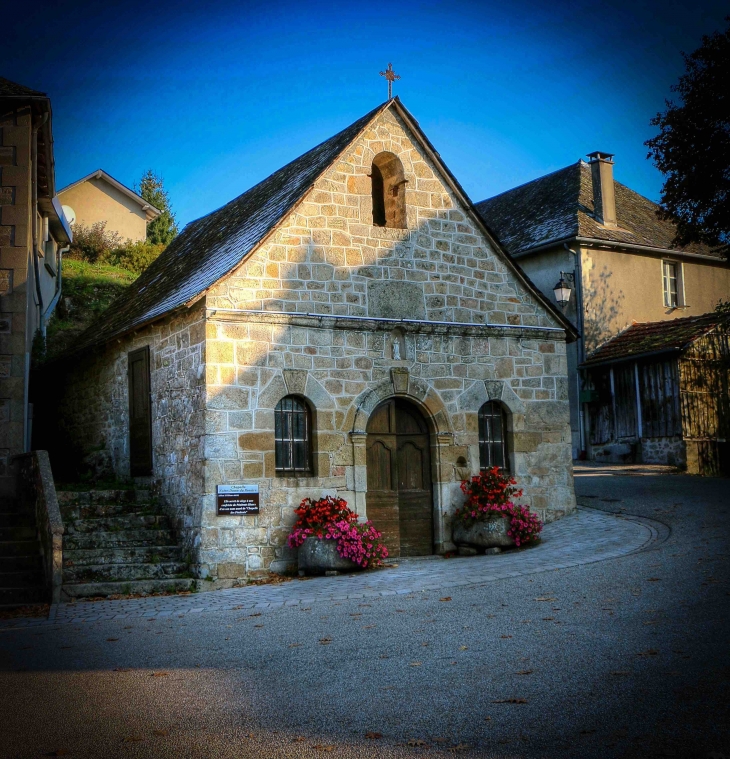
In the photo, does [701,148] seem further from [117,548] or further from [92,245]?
[92,245]

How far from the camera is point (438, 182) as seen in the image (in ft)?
49.2

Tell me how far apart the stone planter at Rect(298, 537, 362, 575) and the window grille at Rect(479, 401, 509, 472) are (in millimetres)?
3501

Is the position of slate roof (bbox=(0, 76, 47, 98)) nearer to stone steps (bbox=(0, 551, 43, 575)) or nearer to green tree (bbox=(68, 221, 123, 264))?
stone steps (bbox=(0, 551, 43, 575))

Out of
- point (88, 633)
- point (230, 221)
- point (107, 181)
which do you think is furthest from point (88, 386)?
point (107, 181)

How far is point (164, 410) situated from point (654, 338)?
1487cm

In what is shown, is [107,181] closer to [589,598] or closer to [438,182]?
[438,182]

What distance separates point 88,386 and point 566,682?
1321 centimetres

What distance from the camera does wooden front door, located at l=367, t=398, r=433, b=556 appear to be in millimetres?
14078

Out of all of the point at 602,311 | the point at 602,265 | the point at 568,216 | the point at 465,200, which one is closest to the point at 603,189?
the point at 568,216

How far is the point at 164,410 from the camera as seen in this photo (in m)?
14.0

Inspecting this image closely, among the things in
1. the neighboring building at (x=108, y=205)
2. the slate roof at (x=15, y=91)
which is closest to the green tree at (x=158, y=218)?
the neighboring building at (x=108, y=205)

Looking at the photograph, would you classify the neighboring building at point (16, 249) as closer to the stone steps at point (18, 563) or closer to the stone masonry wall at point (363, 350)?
the stone steps at point (18, 563)

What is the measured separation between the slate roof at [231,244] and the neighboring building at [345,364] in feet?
0.24

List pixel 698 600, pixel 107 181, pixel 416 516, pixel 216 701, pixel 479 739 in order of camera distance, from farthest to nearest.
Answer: pixel 107 181 < pixel 416 516 < pixel 698 600 < pixel 216 701 < pixel 479 739
